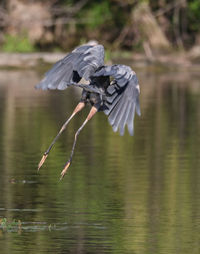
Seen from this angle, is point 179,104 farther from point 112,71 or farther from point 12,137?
point 112,71

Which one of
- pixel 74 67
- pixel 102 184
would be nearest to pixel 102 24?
pixel 102 184

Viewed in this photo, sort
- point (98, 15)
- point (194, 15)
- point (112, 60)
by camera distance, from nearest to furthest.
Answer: point (112, 60), point (98, 15), point (194, 15)

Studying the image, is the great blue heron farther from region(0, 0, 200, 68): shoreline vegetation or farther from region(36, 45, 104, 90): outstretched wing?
region(0, 0, 200, 68): shoreline vegetation

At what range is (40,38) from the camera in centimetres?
3167

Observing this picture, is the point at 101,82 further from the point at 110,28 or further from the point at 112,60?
the point at 110,28

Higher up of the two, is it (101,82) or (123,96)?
(101,82)

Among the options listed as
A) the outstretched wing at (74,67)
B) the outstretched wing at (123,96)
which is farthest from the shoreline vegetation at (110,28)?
the outstretched wing at (123,96)

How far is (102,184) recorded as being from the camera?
10602mm

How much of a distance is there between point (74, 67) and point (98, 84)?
324 mm

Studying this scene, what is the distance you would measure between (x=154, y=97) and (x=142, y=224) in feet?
44.0

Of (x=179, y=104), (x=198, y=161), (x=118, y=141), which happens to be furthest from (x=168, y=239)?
(x=179, y=104)

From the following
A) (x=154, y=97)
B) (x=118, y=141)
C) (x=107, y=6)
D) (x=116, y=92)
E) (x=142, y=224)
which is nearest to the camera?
(x=142, y=224)

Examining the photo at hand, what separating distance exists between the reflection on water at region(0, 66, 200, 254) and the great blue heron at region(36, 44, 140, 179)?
25.9 inches

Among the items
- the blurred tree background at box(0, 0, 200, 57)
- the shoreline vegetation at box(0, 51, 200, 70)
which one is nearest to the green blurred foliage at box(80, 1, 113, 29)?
the blurred tree background at box(0, 0, 200, 57)
